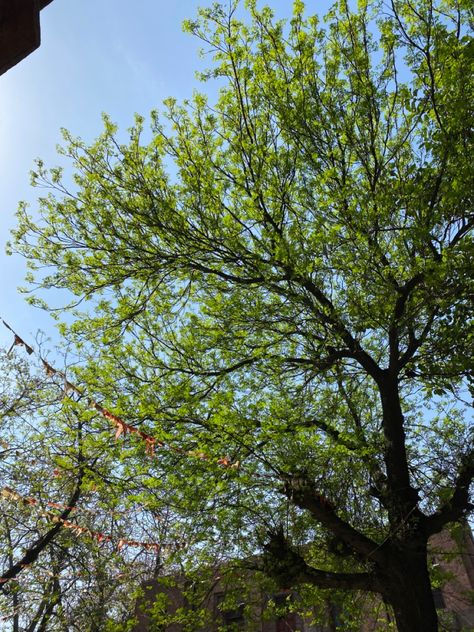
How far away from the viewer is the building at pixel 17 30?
7.39 ft

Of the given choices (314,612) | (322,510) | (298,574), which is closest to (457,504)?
(322,510)

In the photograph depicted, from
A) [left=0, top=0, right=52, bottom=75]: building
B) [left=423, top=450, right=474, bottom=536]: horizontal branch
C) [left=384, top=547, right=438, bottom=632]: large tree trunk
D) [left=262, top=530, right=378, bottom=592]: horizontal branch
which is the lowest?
[left=384, top=547, right=438, bottom=632]: large tree trunk

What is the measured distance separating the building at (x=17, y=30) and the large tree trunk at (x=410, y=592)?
28.2 feet

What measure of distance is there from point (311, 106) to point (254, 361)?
199 inches

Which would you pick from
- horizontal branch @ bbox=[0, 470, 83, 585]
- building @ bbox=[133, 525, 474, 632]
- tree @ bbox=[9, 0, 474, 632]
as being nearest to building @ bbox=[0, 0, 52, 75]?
tree @ bbox=[9, 0, 474, 632]

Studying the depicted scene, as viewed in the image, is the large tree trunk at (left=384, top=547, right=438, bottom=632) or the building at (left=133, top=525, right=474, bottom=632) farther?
the building at (left=133, top=525, right=474, bottom=632)

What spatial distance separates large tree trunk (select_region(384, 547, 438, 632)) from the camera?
7.35 metres

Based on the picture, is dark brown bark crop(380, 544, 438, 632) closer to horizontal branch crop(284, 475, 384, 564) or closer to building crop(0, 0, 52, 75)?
horizontal branch crop(284, 475, 384, 564)

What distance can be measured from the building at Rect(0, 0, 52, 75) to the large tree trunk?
8.60 metres

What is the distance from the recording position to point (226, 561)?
9.99 meters

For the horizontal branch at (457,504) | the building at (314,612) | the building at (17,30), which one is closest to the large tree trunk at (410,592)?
the horizontal branch at (457,504)

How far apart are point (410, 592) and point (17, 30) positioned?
875 centimetres

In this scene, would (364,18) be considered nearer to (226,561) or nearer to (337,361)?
(337,361)

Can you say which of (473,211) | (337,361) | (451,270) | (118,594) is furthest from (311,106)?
(118,594)
